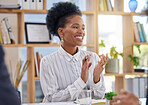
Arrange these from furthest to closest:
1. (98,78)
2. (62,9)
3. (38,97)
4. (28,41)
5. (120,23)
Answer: (120,23), (38,97), (28,41), (62,9), (98,78)

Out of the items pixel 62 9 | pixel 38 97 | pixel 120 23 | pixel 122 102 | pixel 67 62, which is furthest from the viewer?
pixel 120 23

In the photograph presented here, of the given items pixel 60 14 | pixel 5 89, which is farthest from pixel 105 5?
pixel 5 89

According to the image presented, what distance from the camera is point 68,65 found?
2.40 meters

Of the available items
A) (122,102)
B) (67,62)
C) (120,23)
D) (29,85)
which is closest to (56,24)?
(67,62)

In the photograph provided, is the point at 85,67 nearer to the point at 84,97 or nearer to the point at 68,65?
the point at 68,65

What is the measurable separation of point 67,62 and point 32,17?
1222 mm

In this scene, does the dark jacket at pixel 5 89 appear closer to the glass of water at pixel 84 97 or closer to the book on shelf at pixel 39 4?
the glass of water at pixel 84 97

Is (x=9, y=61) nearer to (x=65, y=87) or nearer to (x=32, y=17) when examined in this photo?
(x=32, y=17)

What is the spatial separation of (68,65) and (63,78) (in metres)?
0.15

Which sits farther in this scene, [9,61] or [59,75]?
[9,61]

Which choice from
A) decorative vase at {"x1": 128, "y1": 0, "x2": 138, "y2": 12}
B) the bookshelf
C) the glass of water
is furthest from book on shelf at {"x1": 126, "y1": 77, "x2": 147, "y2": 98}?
the glass of water

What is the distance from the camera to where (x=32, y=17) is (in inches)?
133

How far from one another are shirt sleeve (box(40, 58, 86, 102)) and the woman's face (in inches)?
11.6

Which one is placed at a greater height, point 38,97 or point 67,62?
point 67,62
